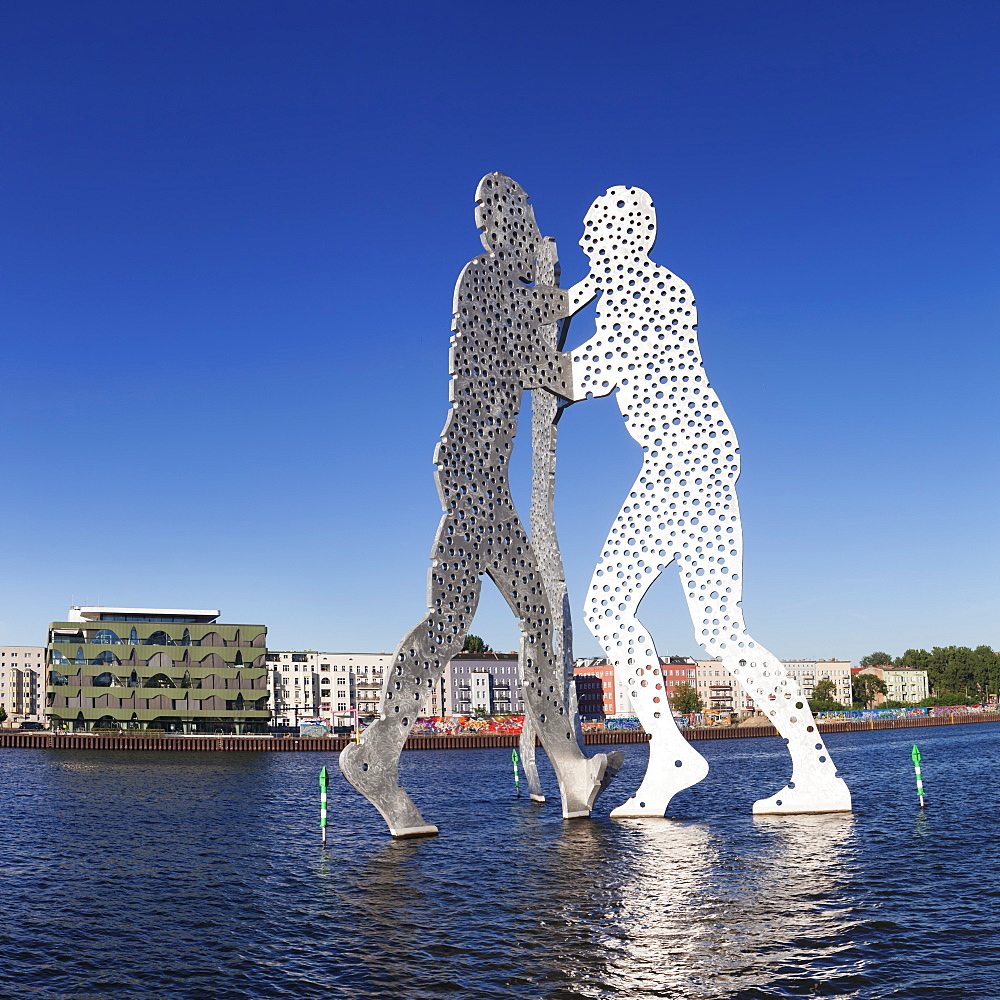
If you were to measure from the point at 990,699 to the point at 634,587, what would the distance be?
182388 mm

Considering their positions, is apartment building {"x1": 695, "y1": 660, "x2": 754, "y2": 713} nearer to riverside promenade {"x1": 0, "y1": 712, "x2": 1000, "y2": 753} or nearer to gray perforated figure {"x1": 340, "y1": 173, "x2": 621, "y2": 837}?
riverside promenade {"x1": 0, "y1": 712, "x2": 1000, "y2": 753}

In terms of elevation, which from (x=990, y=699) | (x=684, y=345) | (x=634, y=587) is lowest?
(x=990, y=699)

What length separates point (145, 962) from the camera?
585 inches

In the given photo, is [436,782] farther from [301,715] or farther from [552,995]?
[301,715]

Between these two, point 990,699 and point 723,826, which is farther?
point 990,699

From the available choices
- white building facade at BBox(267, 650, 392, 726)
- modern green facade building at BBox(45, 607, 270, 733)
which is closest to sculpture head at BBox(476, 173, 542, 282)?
modern green facade building at BBox(45, 607, 270, 733)

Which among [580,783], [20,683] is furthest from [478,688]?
[580,783]

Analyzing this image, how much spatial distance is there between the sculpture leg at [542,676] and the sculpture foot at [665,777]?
1.09 meters

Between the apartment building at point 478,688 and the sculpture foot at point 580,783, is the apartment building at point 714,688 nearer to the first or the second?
the apartment building at point 478,688

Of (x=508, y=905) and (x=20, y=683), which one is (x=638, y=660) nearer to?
(x=508, y=905)

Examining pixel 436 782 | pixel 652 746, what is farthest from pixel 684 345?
pixel 436 782

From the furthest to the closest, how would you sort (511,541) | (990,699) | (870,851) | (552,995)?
(990,699) < (511,541) < (870,851) < (552,995)

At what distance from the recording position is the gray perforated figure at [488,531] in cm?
2347

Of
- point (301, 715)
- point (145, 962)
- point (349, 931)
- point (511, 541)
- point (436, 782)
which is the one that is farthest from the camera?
point (301, 715)
